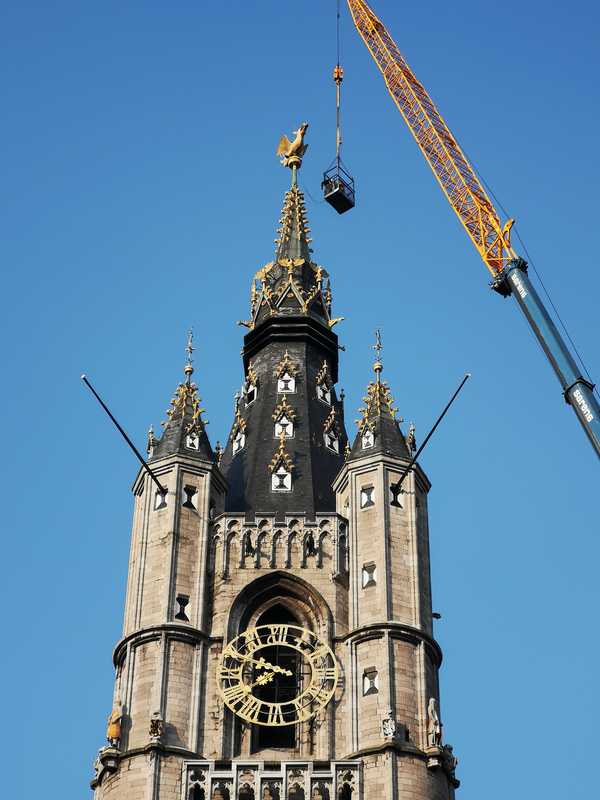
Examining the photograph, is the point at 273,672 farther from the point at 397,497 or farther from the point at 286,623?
the point at 397,497

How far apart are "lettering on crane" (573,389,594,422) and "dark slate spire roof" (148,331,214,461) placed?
520 inches

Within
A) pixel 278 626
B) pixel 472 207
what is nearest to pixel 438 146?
pixel 472 207

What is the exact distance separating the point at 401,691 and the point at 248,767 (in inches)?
210

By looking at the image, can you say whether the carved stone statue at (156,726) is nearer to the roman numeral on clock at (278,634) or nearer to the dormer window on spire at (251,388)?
the roman numeral on clock at (278,634)

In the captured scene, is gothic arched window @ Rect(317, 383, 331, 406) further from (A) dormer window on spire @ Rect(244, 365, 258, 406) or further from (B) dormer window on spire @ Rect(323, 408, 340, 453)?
(A) dormer window on spire @ Rect(244, 365, 258, 406)

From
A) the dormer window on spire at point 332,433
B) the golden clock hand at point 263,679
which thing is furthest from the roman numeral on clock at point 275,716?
the dormer window on spire at point 332,433

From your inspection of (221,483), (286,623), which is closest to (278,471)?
(221,483)

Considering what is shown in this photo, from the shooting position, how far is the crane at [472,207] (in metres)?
62.8

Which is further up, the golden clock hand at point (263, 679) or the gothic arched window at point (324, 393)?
the gothic arched window at point (324, 393)

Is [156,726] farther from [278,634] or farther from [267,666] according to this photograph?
[278,634]

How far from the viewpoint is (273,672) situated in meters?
55.2

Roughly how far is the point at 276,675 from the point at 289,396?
14577mm

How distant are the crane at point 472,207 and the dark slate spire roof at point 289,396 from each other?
6.69 m

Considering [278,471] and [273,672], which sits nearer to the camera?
[273,672]
